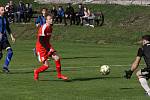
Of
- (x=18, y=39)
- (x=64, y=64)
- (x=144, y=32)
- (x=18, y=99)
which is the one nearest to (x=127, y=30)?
(x=144, y=32)

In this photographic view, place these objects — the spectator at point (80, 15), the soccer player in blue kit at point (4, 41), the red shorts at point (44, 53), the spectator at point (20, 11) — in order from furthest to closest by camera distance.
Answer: the spectator at point (20, 11) → the spectator at point (80, 15) → the soccer player in blue kit at point (4, 41) → the red shorts at point (44, 53)

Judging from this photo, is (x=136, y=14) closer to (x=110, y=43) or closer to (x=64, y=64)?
(x=110, y=43)

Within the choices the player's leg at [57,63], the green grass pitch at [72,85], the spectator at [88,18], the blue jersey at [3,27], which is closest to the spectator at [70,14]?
the spectator at [88,18]

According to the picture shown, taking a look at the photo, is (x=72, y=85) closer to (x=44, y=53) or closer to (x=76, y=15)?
(x=44, y=53)

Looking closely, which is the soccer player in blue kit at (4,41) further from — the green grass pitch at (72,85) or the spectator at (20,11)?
the spectator at (20,11)

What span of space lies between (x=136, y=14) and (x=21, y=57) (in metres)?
29.9

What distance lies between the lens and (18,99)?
16594 millimetres

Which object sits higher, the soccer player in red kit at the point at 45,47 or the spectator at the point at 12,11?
the soccer player in red kit at the point at 45,47

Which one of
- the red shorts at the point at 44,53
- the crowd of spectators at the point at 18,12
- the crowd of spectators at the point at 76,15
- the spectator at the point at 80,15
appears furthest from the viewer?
the crowd of spectators at the point at 18,12

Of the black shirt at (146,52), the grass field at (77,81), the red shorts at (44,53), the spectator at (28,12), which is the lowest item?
the spectator at (28,12)

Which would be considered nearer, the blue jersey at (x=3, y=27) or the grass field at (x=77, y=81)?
the grass field at (x=77, y=81)

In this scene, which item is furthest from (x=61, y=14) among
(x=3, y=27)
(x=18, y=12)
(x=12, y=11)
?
(x=3, y=27)

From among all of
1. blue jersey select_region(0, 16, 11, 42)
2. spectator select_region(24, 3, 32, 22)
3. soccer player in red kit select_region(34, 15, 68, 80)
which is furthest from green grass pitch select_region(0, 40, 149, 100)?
spectator select_region(24, 3, 32, 22)

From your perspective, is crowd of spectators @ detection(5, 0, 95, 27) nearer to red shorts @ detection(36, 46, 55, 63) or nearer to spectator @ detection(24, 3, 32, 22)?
spectator @ detection(24, 3, 32, 22)
